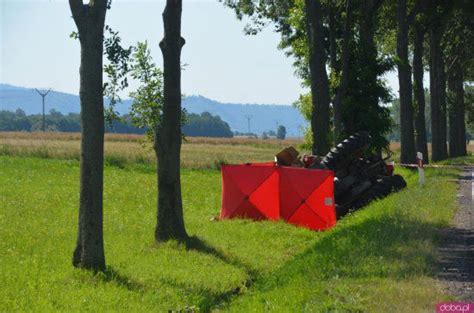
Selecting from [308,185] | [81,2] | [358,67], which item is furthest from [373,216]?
[358,67]

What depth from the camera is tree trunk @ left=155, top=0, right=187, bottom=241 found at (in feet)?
43.3

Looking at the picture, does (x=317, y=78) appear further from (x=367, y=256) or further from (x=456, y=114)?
(x=456, y=114)

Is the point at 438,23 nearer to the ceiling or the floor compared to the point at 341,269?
nearer to the ceiling

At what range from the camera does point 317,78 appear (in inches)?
973

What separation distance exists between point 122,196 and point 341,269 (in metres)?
13.8

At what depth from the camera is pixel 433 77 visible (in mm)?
45875

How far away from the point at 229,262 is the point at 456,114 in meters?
48.8

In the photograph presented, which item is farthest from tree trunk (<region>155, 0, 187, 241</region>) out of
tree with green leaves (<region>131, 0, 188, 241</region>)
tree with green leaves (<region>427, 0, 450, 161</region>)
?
tree with green leaves (<region>427, 0, 450, 161</region>)

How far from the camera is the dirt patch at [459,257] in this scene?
27.7ft

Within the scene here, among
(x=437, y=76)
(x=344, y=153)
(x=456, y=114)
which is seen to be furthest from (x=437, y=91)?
(x=344, y=153)

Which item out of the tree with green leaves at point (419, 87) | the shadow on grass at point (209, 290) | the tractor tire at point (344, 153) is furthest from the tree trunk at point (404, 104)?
the shadow on grass at point (209, 290)

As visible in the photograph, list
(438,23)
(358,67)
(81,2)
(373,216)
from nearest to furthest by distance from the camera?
(81,2)
(373,216)
(358,67)
(438,23)

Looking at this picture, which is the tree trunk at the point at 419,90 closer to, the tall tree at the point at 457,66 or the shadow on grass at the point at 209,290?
the tall tree at the point at 457,66

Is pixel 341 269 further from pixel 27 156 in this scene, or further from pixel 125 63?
pixel 27 156
